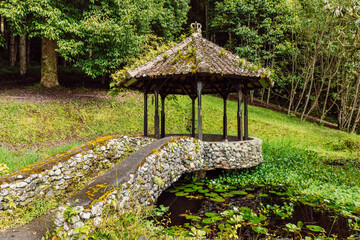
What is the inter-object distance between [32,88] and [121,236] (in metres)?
16.0

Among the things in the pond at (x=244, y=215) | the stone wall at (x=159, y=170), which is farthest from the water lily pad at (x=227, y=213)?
the stone wall at (x=159, y=170)

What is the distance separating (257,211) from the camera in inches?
241

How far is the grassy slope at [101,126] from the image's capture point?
1125cm

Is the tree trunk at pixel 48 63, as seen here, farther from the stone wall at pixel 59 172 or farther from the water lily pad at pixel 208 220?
the water lily pad at pixel 208 220

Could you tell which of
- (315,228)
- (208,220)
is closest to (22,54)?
(208,220)

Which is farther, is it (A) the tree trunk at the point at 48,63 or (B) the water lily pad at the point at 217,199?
(A) the tree trunk at the point at 48,63

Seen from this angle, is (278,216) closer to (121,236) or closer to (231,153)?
(231,153)

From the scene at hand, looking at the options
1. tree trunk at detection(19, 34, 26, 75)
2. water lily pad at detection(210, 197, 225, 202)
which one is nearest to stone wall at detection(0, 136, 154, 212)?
water lily pad at detection(210, 197, 225, 202)

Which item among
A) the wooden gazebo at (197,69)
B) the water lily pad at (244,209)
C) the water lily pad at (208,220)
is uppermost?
the wooden gazebo at (197,69)

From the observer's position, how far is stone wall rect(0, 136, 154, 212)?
4.90 meters

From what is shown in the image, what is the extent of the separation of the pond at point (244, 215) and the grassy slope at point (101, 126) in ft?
15.8

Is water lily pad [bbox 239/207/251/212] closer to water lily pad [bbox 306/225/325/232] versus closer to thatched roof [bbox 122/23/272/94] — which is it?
water lily pad [bbox 306/225/325/232]

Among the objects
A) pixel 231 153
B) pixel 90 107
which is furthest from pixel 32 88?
pixel 231 153

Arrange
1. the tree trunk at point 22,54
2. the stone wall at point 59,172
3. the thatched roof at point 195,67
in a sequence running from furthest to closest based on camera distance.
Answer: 1. the tree trunk at point 22,54
2. the thatched roof at point 195,67
3. the stone wall at point 59,172
